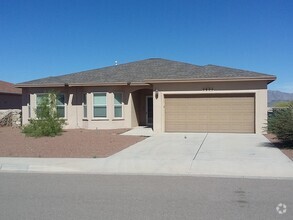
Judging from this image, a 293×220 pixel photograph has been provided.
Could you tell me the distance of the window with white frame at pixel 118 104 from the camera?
86.4 feet

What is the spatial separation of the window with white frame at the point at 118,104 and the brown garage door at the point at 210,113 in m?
3.88

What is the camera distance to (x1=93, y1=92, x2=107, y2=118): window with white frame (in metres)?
26.2

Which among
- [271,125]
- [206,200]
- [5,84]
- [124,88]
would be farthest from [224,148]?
[5,84]

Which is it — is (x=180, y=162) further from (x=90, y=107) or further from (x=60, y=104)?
(x=60, y=104)

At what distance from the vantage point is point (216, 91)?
23.0 m

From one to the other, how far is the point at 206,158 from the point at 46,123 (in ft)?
39.2

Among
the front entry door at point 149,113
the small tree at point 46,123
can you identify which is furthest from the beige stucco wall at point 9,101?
the small tree at point 46,123

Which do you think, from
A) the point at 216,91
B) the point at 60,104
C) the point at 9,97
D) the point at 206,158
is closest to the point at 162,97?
the point at 216,91

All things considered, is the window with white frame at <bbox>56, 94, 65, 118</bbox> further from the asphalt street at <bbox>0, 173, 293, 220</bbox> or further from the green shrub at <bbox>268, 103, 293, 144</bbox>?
the asphalt street at <bbox>0, 173, 293, 220</bbox>

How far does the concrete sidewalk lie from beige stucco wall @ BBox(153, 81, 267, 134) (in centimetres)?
602

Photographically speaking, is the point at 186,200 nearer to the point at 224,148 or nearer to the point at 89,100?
the point at 224,148

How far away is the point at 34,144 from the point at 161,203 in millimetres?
12086

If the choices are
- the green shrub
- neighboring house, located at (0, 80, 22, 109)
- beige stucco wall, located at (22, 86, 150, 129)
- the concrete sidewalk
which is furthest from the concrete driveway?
neighboring house, located at (0, 80, 22, 109)

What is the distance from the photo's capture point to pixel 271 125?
16.7 meters
